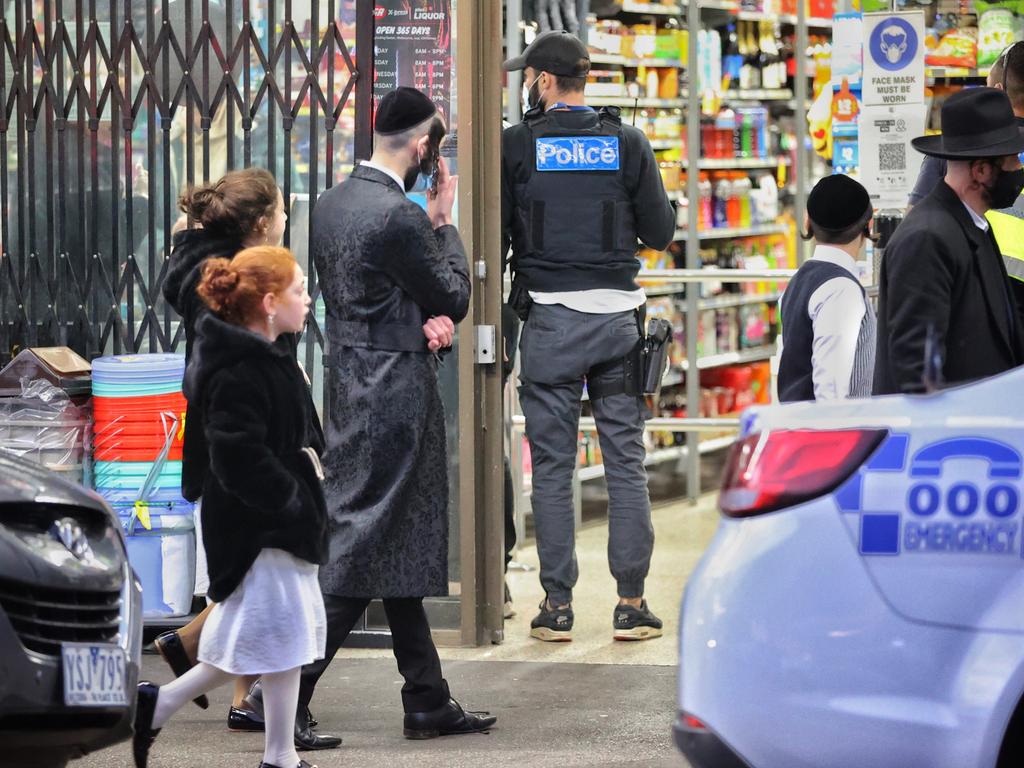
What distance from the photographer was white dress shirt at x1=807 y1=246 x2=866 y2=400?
16.4 ft

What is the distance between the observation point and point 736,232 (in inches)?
411

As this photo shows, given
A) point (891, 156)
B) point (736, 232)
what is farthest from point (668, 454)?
point (891, 156)

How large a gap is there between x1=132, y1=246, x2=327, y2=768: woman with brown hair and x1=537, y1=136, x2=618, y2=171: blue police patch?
2.13m

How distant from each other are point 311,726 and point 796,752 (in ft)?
7.38

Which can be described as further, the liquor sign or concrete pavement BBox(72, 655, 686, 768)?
the liquor sign

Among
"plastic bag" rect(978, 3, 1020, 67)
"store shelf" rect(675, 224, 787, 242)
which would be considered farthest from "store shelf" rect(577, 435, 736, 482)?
"plastic bag" rect(978, 3, 1020, 67)

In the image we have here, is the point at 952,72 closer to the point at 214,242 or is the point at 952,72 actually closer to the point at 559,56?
the point at 559,56

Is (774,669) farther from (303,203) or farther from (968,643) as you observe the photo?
(303,203)

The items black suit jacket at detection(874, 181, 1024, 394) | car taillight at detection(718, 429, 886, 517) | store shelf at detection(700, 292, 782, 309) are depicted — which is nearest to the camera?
car taillight at detection(718, 429, 886, 517)

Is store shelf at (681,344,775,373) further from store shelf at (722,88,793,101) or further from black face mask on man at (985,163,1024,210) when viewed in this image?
black face mask on man at (985,163,1024,210)

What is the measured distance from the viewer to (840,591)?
3160 millimetres

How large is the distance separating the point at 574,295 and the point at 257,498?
2367 millimetres

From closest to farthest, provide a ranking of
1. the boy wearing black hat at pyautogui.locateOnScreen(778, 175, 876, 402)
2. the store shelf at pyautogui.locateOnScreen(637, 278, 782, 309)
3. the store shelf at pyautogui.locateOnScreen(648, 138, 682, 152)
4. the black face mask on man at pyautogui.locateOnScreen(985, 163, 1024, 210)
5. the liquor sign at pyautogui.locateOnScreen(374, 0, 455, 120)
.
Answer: the black face mask on man at pyautogui.locateOnScreen(985, 163, 1024, 210)
the boy wearing black hat at pyautogui.locateOnScreen(778, 175, 876, 402)
the liquor sign at pyautogui.locateOnScreen(374, 0, 455, 120)
the store shelf at pyautogui.locateOnScreen(648, 138, 682, 152)
the store shelf at pyautogui.locateOnScreen(637, 278, 782, 309)

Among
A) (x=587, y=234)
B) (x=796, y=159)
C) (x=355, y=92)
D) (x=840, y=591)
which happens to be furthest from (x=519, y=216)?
(x=796, y=159)
